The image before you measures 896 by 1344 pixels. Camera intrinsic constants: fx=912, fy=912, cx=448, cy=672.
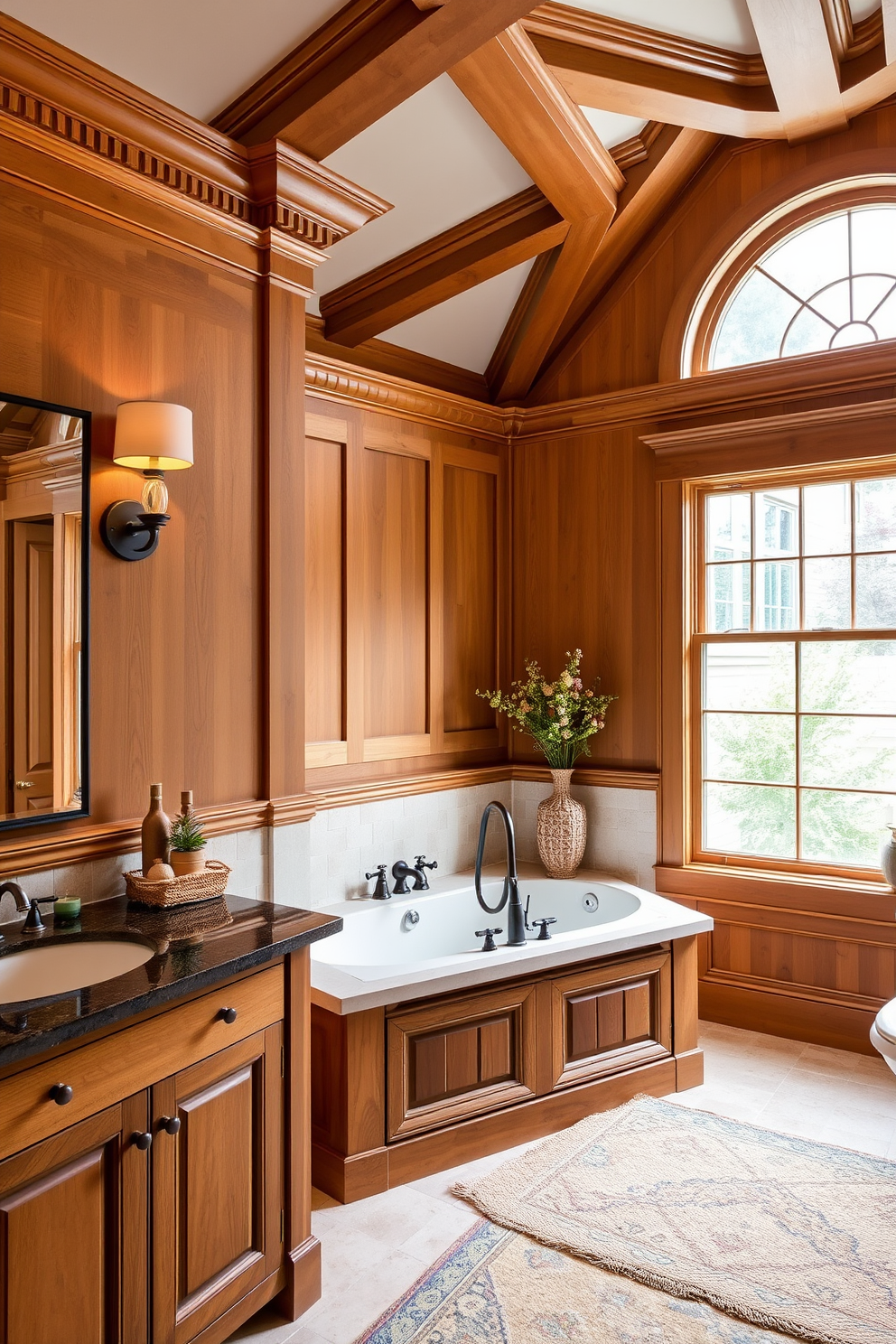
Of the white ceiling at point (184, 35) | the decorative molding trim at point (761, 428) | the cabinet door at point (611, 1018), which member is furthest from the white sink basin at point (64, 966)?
the decorative molding trim at point (761, 428)

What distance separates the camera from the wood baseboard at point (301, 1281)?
6.81ft

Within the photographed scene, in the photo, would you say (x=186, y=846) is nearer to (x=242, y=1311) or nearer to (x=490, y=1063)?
(x=242, y=1311)

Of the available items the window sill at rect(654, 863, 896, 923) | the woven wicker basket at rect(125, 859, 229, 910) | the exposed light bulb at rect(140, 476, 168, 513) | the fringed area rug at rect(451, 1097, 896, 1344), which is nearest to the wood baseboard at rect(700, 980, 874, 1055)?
the window sill at rect(654, 863, 896, 923)

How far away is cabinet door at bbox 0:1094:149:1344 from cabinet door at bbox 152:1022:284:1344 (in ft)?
0.18

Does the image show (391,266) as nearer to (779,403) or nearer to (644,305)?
(644,305)

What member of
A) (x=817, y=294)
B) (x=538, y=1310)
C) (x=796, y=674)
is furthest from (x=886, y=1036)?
(x=817, y=294)

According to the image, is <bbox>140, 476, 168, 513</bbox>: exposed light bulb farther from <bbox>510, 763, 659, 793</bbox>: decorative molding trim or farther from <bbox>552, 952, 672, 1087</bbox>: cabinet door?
<bbox>510, 763, 659, 793</bbox>: decorative molding trim

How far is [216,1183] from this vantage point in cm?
186

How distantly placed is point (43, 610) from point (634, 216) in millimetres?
2907

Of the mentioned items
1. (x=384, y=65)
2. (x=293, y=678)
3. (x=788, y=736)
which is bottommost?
(x=788, y=736)

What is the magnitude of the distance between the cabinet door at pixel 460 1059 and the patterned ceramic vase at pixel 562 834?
1.07m

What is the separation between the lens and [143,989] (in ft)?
5.37

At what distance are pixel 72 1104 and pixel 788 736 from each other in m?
2.99

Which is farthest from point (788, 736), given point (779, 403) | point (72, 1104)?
point (72, 1104)
